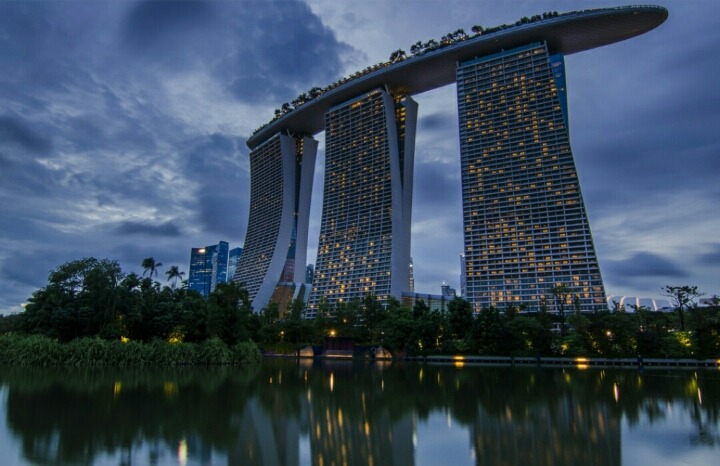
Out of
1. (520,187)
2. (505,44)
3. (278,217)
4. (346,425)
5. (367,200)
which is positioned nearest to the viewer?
(346,425)

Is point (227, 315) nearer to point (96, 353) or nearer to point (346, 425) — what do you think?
point (96, 353)

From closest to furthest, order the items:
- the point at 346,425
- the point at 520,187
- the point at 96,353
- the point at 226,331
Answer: the point at 346,425
the point at 96,353
the point at 226,331
the point at 520,187

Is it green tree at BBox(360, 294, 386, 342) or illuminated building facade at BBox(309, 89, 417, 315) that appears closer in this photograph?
green tree at BBox(360, 294, 386, 342)

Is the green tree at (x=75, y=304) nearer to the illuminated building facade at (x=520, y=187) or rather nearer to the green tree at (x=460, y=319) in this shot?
the green tree at (x=460, y=319)

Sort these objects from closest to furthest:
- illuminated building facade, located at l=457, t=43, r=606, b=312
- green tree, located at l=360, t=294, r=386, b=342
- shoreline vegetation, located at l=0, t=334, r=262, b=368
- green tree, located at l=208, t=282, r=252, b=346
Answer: shoreline vegetation, located at l=0, t=334, r=262, b=368
green tree, located at l=208, t=282, r=252, b=346
green tree, located at l=360, t=294, r=386, b=342
illuminated building facade, located at l=457, t=43, r=606, b=312

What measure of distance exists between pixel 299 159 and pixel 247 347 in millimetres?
108647

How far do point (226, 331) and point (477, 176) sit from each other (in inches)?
2914

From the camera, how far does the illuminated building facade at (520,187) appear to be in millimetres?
101875

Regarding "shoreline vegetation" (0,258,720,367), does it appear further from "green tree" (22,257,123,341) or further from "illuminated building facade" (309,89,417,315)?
"illuminated building facade" (309,89,417,315)

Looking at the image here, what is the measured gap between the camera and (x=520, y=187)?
10931 cm

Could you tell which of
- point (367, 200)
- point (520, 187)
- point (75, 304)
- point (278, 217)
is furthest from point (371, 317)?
point (278, 217)

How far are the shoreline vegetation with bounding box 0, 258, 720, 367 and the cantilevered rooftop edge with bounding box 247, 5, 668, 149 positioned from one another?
63.3 m

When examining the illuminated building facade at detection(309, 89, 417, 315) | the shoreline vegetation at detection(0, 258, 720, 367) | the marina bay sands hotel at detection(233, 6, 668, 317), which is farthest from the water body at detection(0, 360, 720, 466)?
the illuminated building facade at detection(309, 89, 417, 315)

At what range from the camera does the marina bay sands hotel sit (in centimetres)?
10469
